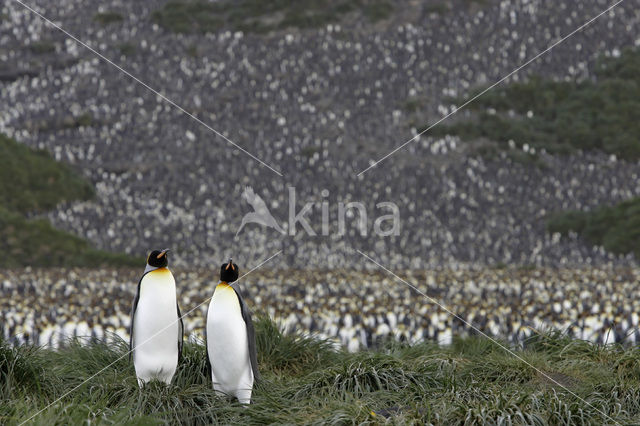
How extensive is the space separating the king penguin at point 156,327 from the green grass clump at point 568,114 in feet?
97.4

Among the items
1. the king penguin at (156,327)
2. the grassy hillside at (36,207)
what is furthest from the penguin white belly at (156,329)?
the grassy hillside at (36,207)

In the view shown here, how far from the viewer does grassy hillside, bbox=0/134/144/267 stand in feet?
83.7

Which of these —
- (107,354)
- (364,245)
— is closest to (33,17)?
(364,245)

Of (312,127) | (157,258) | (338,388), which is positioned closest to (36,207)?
(312,127)

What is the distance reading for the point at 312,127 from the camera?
115 ft

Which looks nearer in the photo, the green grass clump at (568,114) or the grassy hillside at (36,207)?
the grassy hillside at (36,207)

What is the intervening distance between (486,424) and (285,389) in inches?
66.6

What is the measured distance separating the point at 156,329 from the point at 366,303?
8.23 m

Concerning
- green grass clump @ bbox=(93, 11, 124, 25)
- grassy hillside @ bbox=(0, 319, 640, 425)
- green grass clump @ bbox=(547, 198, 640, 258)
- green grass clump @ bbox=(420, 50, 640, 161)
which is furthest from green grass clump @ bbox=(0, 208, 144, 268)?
green grass clump @ bbox=(93, 11, 124, 25)

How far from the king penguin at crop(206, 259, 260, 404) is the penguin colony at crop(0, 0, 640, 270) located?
59.4 feet

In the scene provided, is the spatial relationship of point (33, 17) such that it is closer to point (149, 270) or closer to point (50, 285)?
point (50, 285)

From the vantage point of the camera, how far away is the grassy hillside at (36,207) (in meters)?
25.5

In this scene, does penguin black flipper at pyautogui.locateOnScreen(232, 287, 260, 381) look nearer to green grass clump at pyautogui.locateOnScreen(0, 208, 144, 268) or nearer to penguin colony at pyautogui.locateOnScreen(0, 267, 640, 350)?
penguin colony at pyautogui.locateOnScreen(0, 267, 640, 350)

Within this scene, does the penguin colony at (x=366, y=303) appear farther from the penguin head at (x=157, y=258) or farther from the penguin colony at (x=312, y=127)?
the penguin colony at (x=312, y=127)
